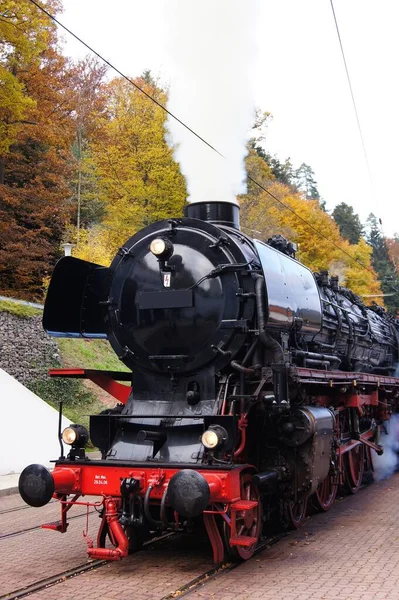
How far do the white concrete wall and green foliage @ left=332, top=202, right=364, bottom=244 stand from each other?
6303cm

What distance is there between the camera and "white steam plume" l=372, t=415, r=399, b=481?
1242cm

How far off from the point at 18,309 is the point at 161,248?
43.3 ft

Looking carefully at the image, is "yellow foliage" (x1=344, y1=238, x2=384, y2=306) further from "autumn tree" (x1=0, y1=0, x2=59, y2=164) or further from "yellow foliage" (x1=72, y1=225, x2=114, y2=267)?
"autumn tree" (x1=0, y1=0, x2=59, y2=164)

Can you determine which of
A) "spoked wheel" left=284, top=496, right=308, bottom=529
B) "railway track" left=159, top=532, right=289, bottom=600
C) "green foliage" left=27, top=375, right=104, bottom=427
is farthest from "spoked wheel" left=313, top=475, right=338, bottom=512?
"green foliage" left=27, top=375, right=104, bottom=427

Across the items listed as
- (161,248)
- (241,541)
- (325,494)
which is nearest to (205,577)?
(241,541)

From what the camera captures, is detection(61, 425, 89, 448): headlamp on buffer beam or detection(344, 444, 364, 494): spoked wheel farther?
detection(344, 444, 364, 494): spoked wheel

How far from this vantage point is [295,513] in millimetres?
7809

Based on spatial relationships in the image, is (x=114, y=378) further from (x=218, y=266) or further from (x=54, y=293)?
(x=218, y=266)

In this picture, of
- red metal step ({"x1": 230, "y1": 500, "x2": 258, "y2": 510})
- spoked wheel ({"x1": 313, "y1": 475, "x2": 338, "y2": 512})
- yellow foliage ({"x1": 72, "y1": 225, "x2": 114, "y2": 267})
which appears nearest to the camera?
red metal step ({"x1": 230, "y1": 500, "x2": 258, "y2": 510})

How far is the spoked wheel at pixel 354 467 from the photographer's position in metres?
10.0

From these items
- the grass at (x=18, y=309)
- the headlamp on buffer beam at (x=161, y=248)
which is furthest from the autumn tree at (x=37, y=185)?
the headlamp on buffer beam at (x=161, y=248)

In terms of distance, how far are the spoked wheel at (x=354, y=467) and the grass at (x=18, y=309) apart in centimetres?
1121

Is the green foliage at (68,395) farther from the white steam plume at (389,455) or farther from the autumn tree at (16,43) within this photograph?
the autumn tree at (16,43)

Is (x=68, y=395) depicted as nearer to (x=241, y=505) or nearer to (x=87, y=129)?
(x=241, y=505)
